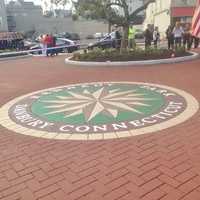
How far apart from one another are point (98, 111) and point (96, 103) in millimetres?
613

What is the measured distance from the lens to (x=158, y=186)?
3941 mm

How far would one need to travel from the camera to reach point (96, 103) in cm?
757

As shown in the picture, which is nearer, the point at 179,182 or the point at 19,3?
the point at 179,182

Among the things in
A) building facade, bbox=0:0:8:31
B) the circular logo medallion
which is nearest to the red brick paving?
the circular logo medallion

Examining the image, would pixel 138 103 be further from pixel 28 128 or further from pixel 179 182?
pixel 179 182

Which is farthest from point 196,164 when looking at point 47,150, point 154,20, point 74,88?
point 154,20

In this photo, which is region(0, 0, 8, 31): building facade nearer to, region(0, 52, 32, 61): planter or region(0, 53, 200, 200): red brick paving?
region(0, 52, 32, 61): planter

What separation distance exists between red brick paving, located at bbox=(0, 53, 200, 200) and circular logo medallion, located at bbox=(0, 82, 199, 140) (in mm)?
306

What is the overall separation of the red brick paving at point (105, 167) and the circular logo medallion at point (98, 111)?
0.31 metres

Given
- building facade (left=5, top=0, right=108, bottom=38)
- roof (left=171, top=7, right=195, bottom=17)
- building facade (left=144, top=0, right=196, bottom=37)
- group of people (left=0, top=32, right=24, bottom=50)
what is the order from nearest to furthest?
group of people (left=0, top=32, right=24, bottom=50) → building facade (left=144, top=0, right=196, bottom=37) → roof (left=171, top=7, right=195, bottom=17) → building facade (left=5, top=0, right=108, bottom=38)

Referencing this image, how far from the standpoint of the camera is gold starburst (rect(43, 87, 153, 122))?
22.8 ft

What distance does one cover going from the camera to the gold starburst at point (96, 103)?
695 centimetres

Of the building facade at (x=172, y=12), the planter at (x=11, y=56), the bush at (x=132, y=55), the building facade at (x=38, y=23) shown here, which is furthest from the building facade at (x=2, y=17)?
the bush at (x=132, y=55)

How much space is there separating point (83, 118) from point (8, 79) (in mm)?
6404
